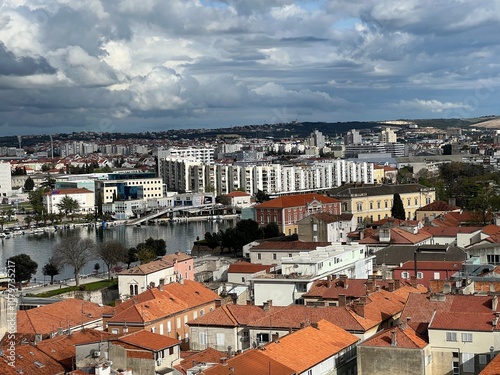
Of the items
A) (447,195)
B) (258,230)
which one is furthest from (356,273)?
(447,195)

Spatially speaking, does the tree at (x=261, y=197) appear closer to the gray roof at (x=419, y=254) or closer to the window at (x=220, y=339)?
the gray roof at (x=419, y=254)

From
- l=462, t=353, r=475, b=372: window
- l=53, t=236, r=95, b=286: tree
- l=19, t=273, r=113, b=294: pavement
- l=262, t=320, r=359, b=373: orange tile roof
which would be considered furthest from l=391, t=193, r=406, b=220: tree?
l=462, t=353, r=475, b=372: window

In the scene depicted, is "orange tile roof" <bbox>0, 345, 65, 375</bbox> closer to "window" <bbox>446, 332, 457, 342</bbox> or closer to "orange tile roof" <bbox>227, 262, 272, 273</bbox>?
"window" <bbox>446, 332, 457, 342</bbox>

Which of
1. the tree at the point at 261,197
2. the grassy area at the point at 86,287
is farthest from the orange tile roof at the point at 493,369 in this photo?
the tree at the point at 261,197

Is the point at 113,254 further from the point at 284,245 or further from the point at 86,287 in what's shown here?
the point at 284,245

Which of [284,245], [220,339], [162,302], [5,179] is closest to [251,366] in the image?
[220,339]

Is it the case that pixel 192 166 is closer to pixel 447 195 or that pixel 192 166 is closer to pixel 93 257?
pixel 447 195
